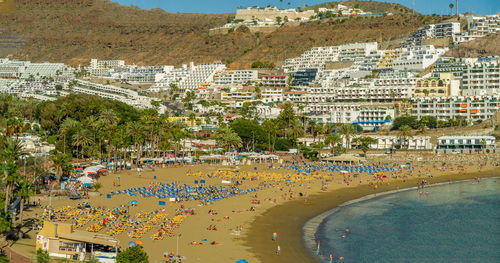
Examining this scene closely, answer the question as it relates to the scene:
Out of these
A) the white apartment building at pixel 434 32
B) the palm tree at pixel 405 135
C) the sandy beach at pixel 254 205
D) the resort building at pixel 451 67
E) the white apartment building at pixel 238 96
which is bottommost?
the sandy beach at pixel 254 205

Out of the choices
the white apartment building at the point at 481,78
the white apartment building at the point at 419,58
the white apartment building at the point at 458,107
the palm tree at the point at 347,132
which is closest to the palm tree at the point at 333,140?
the palm tree at the point at 347,132

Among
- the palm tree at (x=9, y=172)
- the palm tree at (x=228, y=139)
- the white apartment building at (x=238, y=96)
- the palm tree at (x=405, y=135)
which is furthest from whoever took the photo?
the white apartment building at (x=238, y=96)

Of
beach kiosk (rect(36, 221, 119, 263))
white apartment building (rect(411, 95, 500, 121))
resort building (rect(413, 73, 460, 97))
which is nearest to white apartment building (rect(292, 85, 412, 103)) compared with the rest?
resort building (rect(413, 73, 460, 97))

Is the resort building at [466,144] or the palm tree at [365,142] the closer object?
the resort building at [466,144]

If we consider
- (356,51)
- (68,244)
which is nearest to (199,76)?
(356,51)

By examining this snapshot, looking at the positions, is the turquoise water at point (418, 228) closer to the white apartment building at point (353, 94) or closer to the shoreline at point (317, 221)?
the shoreline at point (317, 221)

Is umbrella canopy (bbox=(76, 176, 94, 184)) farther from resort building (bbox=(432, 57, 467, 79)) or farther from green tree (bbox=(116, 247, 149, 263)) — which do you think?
resort building (bbox=(432, 57, 467, 79))
